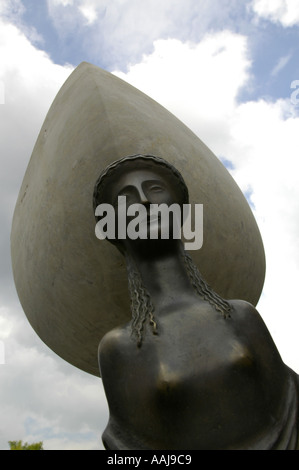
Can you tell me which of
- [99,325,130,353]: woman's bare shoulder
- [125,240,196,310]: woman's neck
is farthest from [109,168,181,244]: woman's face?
[99,325,130,353]: woman's bare shoulder

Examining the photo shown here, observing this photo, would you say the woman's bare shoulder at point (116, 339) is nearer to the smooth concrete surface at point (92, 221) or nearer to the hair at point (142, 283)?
the hair at point (142, 283)

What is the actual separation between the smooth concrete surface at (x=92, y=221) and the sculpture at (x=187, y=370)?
37.6 inches

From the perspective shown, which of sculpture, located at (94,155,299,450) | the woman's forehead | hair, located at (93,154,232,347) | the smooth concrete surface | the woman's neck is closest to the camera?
sculpture, located at (94,155,299,450)

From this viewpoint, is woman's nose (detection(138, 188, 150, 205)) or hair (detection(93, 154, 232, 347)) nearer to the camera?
hair (detection(93, 154, 232, 347))

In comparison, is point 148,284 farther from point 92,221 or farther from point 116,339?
point 92,221

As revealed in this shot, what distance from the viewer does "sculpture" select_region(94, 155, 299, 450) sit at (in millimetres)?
2713

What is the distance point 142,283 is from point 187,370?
2.36 feet

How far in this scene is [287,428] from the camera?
277cm

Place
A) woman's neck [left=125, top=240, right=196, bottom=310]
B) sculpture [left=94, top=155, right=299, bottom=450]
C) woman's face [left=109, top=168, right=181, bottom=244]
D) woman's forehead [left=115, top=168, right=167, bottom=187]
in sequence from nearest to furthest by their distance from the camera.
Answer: sculpture [left=94, top=155, right=299, bottom=450] < woman's neck [left=125, top=240, right=196, bottom=310] < woman's face [left=109, top=168, right=181, bottom=244] < woman's forehead [left=115, top=168, right=167, bottom=187]

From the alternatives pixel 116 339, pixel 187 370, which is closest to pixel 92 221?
pixel 116 339

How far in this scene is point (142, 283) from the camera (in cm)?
328

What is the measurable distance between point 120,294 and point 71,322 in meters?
0.62

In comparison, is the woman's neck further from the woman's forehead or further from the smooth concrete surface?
the smooth concrete surface
